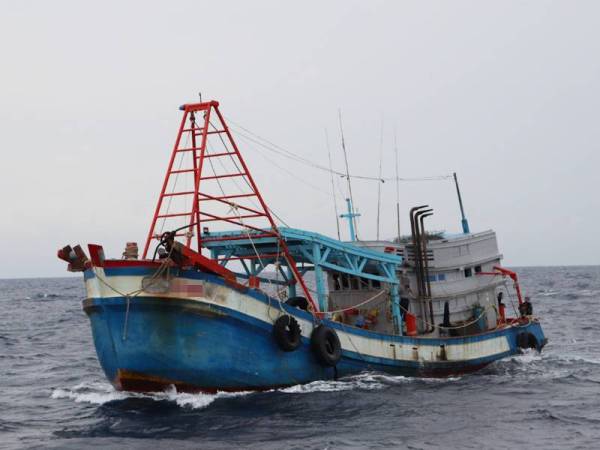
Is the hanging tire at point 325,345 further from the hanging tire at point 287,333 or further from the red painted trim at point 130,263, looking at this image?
the red painted trim at point 130,263

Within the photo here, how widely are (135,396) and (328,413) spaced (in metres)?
5.02

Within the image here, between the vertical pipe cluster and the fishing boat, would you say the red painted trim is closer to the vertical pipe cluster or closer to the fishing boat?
the fishing boat

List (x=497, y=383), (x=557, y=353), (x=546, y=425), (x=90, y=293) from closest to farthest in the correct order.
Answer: (x=546, y=425)
(x=90, y=293)
(x=497, y=383)
(x=557, y=353)

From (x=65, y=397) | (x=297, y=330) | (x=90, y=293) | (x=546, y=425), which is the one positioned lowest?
(x=546, y=425)

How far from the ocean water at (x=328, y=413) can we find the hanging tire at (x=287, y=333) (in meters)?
1.23

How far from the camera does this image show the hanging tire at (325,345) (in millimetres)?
19453

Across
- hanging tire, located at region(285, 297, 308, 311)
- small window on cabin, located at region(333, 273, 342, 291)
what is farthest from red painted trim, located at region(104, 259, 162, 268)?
small window on cabin, located at region(333, 273, 342, 291)

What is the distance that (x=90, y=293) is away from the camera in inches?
701

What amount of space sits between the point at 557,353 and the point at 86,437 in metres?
20.7

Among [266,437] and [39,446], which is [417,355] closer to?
[266,437]

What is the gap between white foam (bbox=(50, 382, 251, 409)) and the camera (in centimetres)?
1745

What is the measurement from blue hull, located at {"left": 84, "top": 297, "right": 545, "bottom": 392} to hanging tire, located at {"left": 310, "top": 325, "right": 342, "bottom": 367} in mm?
733

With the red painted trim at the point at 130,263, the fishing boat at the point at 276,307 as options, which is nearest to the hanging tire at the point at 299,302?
the fishing boat at the point at 276,307

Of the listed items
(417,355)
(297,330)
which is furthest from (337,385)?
(417,355)
